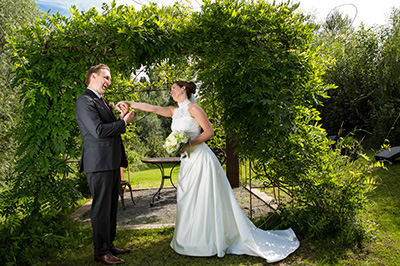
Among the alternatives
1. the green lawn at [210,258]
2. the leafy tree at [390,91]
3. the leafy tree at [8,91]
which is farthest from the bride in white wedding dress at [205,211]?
the leafy tree at [390,91]

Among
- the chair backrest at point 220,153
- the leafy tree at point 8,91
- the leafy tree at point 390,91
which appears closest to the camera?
the leafy tree at point 8,91

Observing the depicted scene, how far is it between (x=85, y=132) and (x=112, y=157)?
16.3 inches

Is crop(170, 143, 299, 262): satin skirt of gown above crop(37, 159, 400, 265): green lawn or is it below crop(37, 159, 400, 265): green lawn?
above

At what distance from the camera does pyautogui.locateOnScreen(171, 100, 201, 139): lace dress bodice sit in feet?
12.8

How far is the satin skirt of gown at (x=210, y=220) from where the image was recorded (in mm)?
3643

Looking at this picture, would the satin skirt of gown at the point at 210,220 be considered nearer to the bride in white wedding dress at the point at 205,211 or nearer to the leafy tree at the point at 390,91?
the bride in white wedding dress at the point at 205,211

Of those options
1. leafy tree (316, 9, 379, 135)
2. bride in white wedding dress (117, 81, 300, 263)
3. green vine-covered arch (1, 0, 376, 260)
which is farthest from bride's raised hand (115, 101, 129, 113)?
leafy tree (316, 9, 379, 135)

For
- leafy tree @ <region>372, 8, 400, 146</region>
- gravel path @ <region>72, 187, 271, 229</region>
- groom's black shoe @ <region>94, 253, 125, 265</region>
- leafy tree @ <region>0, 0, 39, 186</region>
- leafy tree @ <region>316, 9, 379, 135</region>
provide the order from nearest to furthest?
groom's black shoe @ <region>94, 253, 125, 265</region>, gravel path @ <region>72, 187, 271, 229</region>, leafy tree @ <region>0, 0, 39, 186</region>, leafy tree @ <region>372, 8, 400, 146</region>, leafy tree @ <region>316, 9, 379, 135</region>

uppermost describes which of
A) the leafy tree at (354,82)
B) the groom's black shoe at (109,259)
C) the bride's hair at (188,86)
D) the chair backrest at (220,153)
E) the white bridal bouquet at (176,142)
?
the leafy tree at (354,82)

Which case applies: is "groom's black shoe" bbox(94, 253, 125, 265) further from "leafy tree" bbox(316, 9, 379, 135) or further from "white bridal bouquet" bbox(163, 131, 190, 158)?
"leafy tree" bbox(316, 9, 379, 135)

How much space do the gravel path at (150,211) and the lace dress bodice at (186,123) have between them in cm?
178

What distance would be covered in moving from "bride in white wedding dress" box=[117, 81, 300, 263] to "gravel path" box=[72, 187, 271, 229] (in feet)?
3.89

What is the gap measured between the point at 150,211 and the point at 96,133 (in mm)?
3226

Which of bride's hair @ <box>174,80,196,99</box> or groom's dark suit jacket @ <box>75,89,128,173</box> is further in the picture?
bride's hair @ <box>174,80,196,99</box>
